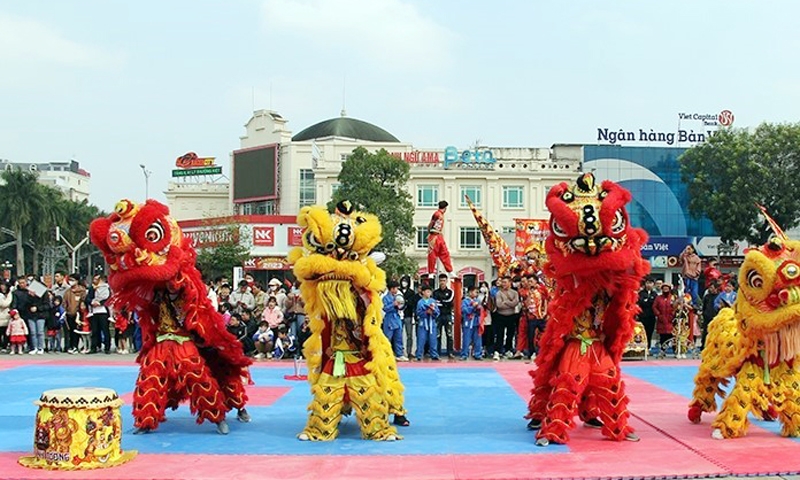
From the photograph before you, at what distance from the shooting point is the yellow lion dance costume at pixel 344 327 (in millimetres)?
7078

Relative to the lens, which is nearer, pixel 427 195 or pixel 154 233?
pixel 154 233

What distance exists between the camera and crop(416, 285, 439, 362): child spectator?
13727mm

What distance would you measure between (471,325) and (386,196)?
23778 mm

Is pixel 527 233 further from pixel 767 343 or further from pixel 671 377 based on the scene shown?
pixel 767 343

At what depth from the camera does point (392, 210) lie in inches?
1464

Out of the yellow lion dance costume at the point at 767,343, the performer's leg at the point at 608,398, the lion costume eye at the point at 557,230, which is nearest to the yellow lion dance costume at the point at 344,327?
the lion costume eye at the point at 557,230

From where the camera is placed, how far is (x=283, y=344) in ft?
47.0

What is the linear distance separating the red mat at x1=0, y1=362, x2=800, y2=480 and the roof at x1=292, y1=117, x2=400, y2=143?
44893 mm

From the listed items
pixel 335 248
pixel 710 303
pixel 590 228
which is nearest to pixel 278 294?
pixel 710 303

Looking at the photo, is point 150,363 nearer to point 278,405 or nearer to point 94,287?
point 278,405

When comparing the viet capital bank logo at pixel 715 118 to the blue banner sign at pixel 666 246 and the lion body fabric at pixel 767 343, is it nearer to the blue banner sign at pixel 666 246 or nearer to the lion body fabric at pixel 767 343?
the blue banner sign at pixel 666 246

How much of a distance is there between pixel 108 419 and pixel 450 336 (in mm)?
8714

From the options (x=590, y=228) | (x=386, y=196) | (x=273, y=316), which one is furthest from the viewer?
(x=386, y=196)

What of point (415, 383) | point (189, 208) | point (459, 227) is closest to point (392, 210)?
point (459, 227)
